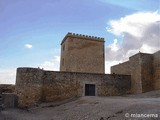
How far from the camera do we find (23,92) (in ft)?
52.5

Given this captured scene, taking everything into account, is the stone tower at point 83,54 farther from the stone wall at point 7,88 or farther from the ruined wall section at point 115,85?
the stone wall at point 7,88

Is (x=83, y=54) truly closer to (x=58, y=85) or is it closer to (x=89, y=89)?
(x=89, y=89)

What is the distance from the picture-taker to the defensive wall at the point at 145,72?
60.9ft

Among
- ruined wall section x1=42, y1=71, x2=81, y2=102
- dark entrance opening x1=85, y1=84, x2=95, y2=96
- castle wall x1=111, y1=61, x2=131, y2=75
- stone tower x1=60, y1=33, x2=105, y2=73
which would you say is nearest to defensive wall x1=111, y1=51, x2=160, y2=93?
castle wall x1=111, y1=61, x2=131, y2=75

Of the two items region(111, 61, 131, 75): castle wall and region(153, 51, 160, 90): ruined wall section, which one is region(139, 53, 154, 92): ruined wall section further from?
region(111, 61, 131, 75): castle wall

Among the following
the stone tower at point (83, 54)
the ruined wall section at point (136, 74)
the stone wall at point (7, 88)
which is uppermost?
the stone tower at point (83, 54)

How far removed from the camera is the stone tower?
84.7ft

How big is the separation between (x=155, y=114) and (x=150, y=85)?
12558 millimetres

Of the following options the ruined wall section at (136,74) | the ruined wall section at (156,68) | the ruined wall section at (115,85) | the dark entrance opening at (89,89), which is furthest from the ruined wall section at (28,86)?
the ruined wall section at (156,68)

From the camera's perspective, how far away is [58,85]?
1748 centimetres

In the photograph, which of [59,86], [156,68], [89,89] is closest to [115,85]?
[89,89]

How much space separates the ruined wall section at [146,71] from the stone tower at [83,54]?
8.47 metres

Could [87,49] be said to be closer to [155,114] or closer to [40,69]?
[40,69]

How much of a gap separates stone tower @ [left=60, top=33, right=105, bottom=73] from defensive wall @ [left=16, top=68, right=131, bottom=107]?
699cm
